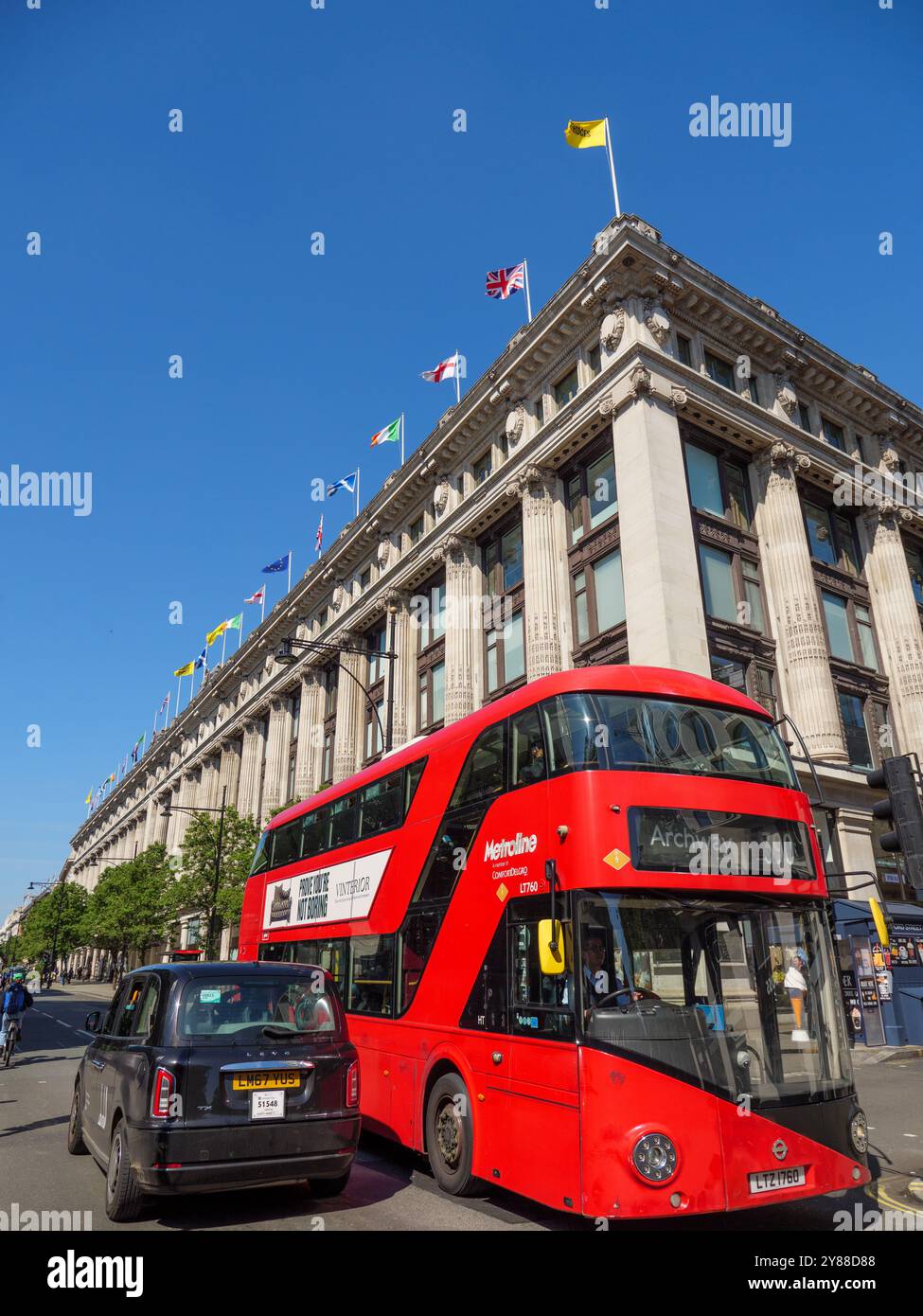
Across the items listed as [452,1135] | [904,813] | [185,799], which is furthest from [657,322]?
[185,799]

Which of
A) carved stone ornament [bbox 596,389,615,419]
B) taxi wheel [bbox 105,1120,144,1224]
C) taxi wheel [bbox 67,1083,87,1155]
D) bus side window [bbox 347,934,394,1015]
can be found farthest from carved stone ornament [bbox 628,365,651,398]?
taxi wheel [bbox 105,1120,144,1224]

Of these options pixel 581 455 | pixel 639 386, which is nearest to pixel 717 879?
pixel 639 386

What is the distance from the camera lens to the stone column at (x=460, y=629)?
33.0m

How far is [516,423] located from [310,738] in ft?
77.4

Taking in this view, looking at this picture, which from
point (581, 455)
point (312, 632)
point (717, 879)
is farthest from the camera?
point (312, 632)

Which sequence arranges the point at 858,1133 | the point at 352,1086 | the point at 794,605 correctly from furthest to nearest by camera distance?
1. the point at 794,605
2. the point at 352,1086
3. the point at 858,1133

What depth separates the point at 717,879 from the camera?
6.86 meters

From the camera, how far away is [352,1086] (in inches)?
281

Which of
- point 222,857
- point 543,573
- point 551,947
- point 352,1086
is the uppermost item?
point 543,573

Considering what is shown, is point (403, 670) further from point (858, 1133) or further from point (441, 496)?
point (858, 1133)
